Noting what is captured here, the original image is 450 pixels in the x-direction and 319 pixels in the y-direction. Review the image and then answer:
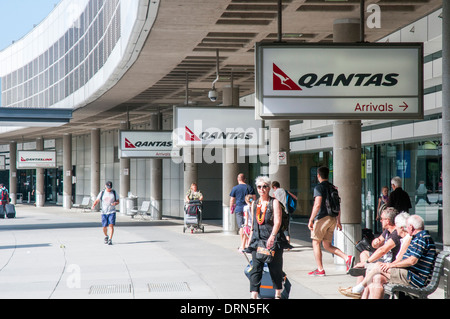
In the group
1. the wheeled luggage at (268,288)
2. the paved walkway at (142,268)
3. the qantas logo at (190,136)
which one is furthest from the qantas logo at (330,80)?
the qantas logo at (190,136)

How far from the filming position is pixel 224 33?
13.8 metres

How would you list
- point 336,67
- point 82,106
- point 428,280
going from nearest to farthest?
point 428,280 → point 336,67 → point 82,106

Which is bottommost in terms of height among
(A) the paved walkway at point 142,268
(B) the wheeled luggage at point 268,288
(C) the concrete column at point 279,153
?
(A) the paved walkway at point 142,268

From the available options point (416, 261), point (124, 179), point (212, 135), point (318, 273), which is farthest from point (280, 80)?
point (124, 179)

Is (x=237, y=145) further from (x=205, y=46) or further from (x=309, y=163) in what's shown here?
(x=309, y=163)

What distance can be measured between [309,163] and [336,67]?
16.4 meters

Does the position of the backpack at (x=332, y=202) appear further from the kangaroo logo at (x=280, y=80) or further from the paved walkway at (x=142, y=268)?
the kangaroo logo at (x=280, y=80)

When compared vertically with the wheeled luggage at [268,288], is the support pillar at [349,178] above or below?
above

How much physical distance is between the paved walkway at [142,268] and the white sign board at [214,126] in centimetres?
265

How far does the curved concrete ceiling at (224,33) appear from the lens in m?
11.5

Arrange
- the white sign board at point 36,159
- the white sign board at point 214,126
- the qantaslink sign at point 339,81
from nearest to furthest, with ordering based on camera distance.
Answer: the qantaslink sign at point 339,81 → the white sign board at point 214,126 → the white sign board at point 36,159

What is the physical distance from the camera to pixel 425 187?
17.5 metres

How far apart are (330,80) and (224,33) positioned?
517cm
